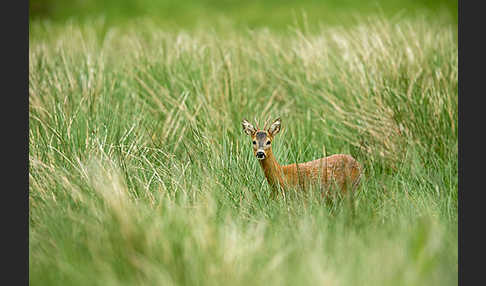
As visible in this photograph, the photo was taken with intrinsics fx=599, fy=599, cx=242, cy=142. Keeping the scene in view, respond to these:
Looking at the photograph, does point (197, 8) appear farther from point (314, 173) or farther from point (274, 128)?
point (274, 128)

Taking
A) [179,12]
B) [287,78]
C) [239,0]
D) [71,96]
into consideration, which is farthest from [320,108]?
[239,0]

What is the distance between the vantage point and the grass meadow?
2574 millimetres

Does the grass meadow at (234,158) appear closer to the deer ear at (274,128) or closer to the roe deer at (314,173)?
the roe deer at (314,173)

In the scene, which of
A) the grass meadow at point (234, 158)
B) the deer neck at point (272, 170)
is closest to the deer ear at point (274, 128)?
the deer neck at point (272, 170)

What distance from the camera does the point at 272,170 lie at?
3336 mm

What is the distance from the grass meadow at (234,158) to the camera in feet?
8.45

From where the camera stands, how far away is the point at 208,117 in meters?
4.60

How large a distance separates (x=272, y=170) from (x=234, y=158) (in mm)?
435

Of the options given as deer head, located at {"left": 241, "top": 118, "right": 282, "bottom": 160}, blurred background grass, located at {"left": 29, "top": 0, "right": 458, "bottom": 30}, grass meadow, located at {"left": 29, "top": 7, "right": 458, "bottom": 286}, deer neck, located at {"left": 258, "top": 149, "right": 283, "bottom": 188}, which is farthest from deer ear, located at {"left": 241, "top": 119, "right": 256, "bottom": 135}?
blurred background grass, located at {"left": 29, "top": 0, "right": 458, "bottom": 30}

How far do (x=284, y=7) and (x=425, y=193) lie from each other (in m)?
11.9

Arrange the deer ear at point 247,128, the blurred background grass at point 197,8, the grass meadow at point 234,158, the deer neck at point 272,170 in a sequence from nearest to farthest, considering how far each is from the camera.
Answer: the grass meadow at point 234,158
the deer ear at point 247,128
the deer neck at point 272,170
the blurred background grass at point 197,8

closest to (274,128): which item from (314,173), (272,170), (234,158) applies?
(272,170)

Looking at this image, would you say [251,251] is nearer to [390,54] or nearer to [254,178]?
[254,178]

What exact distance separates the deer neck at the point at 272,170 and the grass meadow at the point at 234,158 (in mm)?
129
